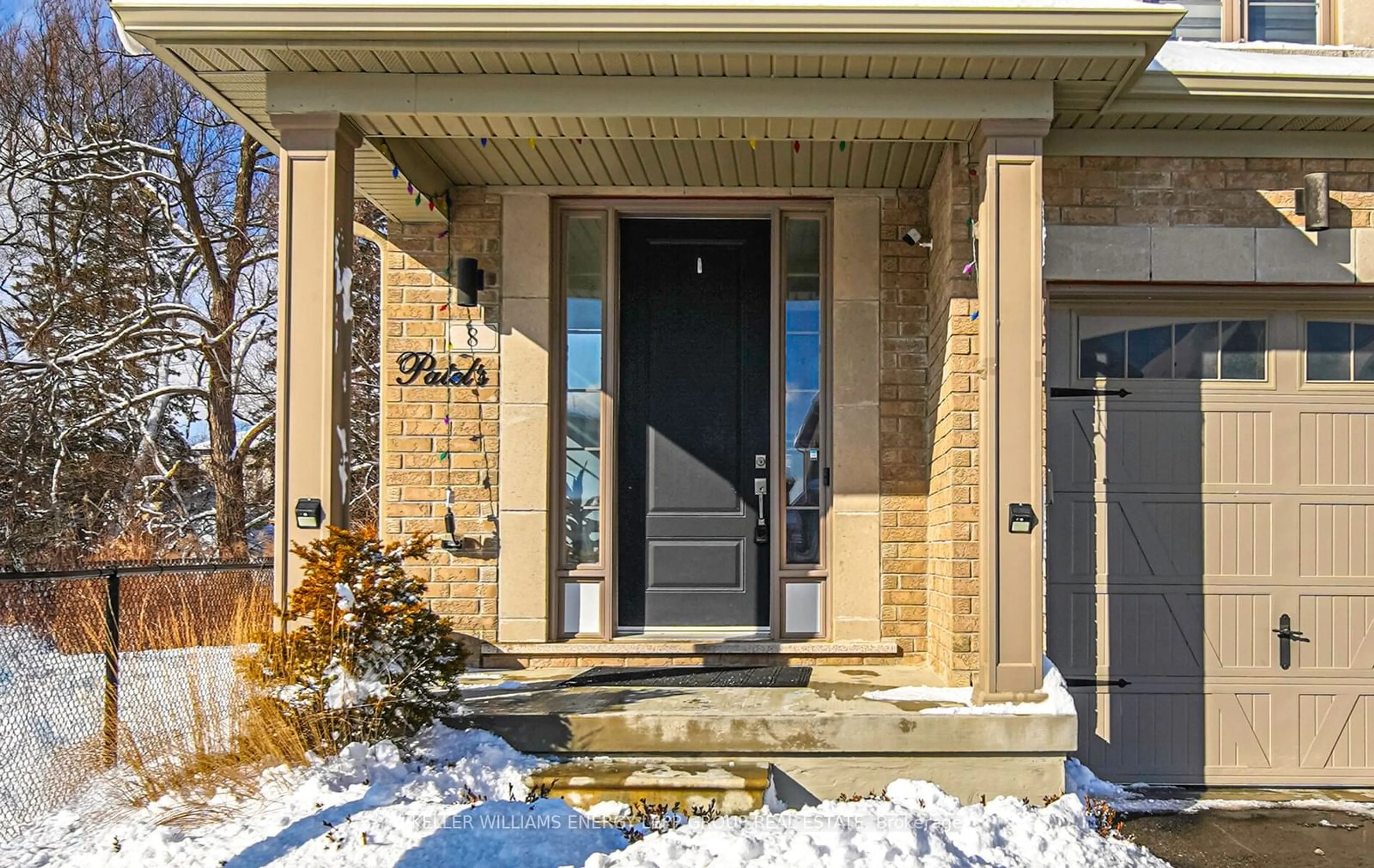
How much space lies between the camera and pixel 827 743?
4.65 meters

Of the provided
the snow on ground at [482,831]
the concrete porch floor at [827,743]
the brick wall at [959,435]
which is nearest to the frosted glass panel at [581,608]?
the concrete porch floor at [827,743]

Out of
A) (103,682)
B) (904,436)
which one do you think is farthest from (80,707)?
(904,436)

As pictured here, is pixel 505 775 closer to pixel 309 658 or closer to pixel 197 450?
pixel 309 658

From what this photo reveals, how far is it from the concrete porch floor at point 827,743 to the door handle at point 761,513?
154cm

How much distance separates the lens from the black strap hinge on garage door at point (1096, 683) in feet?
18.0

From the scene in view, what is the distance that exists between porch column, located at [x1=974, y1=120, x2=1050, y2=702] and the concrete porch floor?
0.21m

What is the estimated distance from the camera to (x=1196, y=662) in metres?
5.48

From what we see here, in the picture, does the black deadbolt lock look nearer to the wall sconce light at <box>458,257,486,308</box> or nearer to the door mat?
the door mat

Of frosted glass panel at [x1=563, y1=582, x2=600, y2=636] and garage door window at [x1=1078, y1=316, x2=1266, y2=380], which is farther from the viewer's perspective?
frosted glass panel at [x1=563, y1=582, x2=600, y2=636]

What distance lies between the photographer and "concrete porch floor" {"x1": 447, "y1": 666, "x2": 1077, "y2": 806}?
4.60 m

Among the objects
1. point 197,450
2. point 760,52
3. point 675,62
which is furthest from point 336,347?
point 197,450

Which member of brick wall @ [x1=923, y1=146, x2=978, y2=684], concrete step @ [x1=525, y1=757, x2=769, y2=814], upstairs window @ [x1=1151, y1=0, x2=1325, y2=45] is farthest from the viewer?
upstairs window @ [x1=1151, y1=0, x2=1325, y2=45]

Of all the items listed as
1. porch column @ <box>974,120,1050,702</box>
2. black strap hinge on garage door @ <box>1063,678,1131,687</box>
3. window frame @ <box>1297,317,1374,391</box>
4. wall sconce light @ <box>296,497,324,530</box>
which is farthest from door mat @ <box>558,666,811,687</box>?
window frame @ <box>1297,317,1374,391</box>

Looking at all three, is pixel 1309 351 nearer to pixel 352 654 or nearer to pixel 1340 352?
pixel 1340 352
